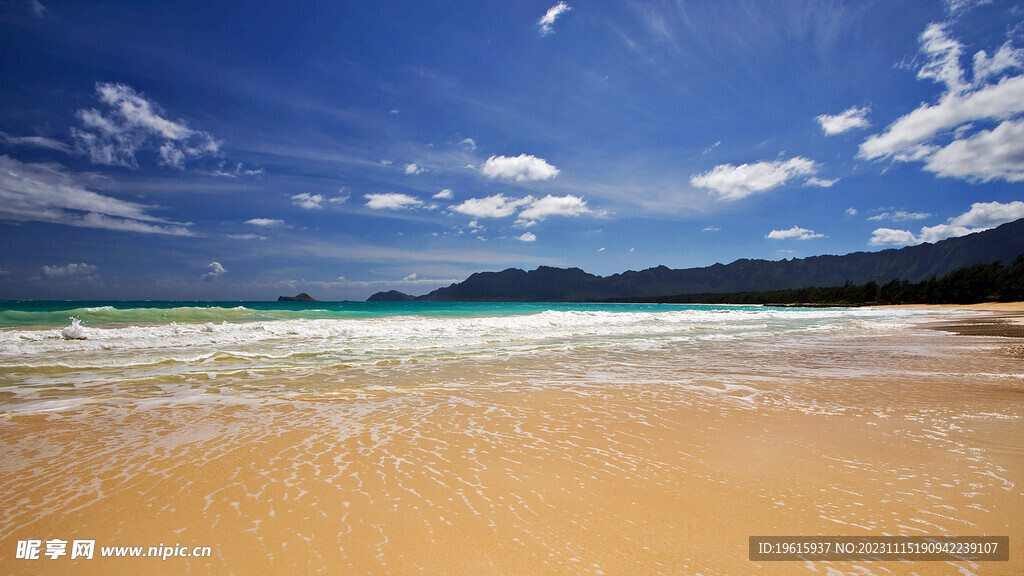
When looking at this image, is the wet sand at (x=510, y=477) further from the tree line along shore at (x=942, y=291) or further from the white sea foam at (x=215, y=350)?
the tree line along shore at (x=942, y=291)

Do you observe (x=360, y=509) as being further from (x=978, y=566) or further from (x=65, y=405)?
(x=65, y=405)

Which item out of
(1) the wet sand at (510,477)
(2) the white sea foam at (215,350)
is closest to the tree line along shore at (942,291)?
(2) the white sea foam at (215,350)

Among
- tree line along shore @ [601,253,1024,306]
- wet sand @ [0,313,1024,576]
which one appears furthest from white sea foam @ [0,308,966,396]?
tree line along shore @ [601,253,1024,306]

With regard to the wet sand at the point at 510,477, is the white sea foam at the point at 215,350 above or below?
above

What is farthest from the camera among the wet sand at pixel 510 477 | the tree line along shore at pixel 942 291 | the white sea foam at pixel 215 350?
the tree line along shore at pixel 942 291

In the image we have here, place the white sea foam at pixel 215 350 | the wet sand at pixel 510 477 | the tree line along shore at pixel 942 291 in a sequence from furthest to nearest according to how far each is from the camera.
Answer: the tree line along shore at pixel 942 291 → the white sea foam at pixel 215 350 → the wet sand at pixel 510 477

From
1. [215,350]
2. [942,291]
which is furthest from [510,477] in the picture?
[942,291]

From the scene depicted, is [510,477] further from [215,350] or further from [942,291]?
[942,291]

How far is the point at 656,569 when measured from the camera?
2121mm

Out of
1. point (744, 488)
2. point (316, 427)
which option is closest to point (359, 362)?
point (316, 427)

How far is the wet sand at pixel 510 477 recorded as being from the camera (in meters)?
2.28

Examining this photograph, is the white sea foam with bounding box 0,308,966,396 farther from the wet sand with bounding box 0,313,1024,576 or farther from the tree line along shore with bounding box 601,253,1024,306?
the tree line along shore with bounding box 601,253,1024,306

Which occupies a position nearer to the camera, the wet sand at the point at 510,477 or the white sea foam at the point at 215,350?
the wet sand at the point at 510,477

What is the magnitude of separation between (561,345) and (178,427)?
10.0 metres
